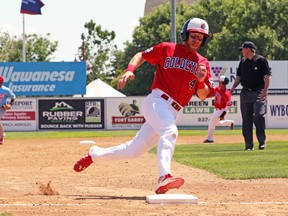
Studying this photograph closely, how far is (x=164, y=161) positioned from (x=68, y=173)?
425cm

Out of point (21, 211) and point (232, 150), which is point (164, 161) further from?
point (232, 150)

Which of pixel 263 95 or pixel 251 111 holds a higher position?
pixel 263 95

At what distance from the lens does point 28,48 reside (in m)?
93.3

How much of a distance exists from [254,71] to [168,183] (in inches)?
345

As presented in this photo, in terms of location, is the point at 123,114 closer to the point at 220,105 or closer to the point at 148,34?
the point at 220,105

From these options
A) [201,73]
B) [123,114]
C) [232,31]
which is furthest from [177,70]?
[232,31]

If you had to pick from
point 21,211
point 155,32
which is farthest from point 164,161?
point 155,32

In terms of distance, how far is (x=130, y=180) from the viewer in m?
12.1

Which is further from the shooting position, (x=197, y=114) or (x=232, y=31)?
(x=232, y=31)

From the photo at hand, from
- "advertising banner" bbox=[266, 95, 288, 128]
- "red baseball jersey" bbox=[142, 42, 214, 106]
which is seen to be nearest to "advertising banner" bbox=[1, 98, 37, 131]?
"advertising banner" bbox=[266, 95, 288, 128]

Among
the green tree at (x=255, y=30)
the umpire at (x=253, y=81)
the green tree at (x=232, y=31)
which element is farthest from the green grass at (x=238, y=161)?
the green tree at (x=232, y=31)

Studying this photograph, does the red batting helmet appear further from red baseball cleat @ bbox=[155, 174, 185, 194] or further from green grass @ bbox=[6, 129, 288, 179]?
green grass @ bbox=[6, 129, 288, 179]

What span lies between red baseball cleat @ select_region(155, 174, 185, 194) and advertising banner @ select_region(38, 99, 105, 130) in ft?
97.6

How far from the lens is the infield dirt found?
8.37 metres
